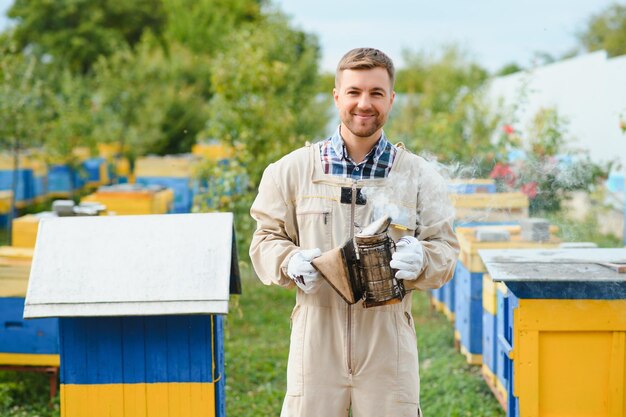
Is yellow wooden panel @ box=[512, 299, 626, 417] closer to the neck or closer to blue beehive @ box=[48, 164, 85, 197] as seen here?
the neck

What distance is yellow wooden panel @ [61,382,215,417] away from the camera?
2.88 metres

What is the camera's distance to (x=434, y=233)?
7.48 ft

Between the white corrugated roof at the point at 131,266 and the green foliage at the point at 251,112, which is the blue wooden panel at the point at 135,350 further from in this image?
the green foliage at the point at 251,112

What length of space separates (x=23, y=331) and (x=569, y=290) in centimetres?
295

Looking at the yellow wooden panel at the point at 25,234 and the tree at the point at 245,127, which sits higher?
→ the tree at the point at 245,127

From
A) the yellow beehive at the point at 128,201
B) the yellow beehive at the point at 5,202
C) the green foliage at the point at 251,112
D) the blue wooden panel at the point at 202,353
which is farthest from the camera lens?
the yellow beehive at the point at 5,202

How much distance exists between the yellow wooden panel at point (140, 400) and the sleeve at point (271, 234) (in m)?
0.82

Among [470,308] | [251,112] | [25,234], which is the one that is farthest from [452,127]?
[25,234]

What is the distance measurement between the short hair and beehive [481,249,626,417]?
86 cm

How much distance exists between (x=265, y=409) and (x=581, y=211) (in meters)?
7.69

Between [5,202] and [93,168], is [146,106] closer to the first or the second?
[93,168]

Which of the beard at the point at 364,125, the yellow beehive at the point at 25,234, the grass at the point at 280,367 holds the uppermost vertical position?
the beard at the point at 364,125

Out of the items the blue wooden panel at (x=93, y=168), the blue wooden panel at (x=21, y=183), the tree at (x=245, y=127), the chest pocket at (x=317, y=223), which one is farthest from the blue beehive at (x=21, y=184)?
the chest pocket at (x=317, y=223)

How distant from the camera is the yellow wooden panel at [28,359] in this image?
13.5 ft
